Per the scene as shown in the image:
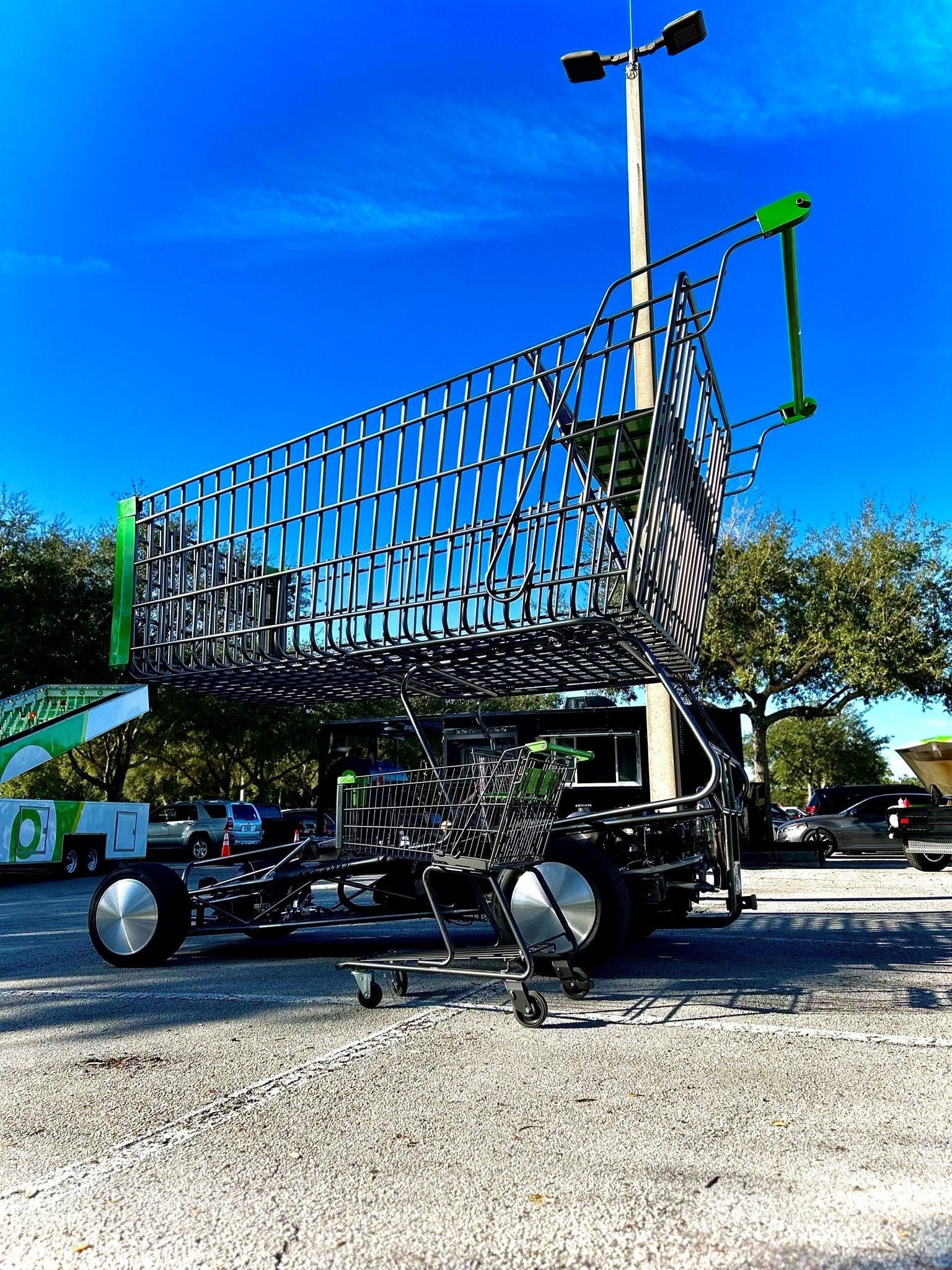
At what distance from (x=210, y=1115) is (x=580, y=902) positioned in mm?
2515

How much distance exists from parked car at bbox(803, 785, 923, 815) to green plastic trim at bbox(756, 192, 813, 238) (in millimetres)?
19019

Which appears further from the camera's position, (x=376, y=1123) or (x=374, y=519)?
(x=374, y=519)

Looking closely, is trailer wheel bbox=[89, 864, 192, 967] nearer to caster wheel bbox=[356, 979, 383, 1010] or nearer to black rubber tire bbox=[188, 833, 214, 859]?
caster wheel bbox=[356, 979, 383, 1010]

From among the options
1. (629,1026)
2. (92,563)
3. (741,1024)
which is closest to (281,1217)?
(629,1026)

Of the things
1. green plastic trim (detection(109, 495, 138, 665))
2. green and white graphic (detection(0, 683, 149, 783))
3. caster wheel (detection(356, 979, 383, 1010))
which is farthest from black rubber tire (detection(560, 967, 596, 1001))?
green and white graphic (detection(0, 683, 149, 783))

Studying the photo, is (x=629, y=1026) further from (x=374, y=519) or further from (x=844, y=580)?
(x=844, y=580)

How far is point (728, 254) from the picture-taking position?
14.2 feet

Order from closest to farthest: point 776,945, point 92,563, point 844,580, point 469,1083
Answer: point 469,1083, point 776,945, point 844,580, point 92,563

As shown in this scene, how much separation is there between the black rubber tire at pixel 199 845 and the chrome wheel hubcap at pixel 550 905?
923 inches

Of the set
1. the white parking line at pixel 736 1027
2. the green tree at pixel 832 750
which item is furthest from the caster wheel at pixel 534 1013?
the green tree at pixel 832 750

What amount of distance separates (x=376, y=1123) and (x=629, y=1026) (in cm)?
174

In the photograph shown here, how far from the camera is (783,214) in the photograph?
4.14m

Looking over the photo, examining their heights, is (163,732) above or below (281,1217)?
above

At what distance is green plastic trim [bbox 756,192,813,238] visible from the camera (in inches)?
161
